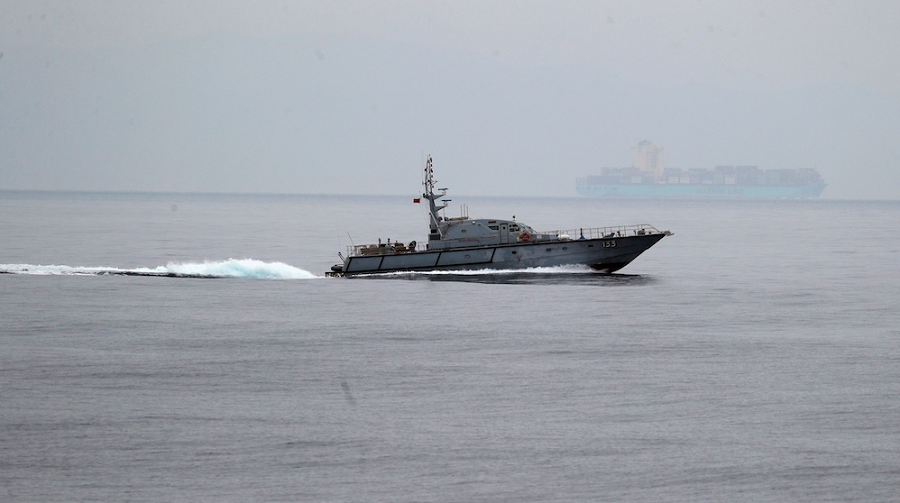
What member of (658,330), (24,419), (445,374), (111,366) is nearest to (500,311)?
(658,330)

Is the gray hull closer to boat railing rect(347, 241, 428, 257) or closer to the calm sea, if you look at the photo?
boat railing rect(347, 241, 428, 257)

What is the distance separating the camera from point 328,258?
97.5m

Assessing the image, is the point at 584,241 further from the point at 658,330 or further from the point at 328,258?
the point at 328,258

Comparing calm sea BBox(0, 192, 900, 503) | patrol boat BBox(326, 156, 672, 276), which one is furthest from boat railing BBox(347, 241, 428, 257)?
calm sea BBox(0, 192, 900, 503)

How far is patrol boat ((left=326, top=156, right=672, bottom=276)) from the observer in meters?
71.2

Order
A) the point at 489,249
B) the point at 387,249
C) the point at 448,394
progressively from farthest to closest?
A: 1. the point at 387,249
2. the point at 489,249
3. the point at 448,394

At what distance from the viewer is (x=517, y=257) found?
71.3 m

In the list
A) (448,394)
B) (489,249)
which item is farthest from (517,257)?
(448,394)

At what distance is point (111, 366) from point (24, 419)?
25.9 feet

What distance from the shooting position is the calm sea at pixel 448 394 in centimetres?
2447

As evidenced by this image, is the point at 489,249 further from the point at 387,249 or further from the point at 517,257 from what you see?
the point at 387,249

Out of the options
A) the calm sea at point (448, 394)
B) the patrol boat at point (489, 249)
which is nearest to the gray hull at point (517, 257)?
the patrol boat at point (489, 249)

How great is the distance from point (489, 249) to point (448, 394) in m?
38.6

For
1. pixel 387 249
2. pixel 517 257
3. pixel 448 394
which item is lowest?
pixel 448 394
